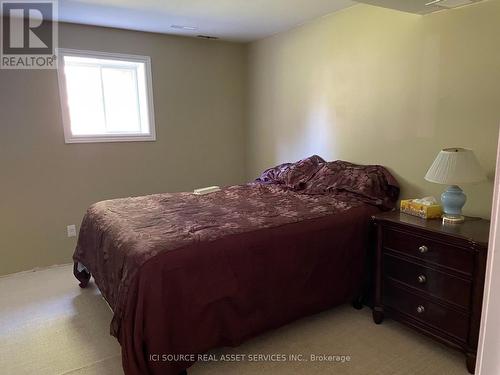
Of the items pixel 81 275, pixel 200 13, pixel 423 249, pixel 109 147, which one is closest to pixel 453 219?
pixel 423 249

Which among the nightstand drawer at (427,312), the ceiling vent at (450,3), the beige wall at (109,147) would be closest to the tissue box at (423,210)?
the nightstand drawer at (427,312)

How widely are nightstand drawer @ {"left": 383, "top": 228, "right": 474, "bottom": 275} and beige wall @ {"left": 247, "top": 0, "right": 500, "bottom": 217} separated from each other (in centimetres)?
51

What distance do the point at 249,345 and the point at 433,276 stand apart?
1165 mm

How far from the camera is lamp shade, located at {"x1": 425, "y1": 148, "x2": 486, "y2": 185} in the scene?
1994mm

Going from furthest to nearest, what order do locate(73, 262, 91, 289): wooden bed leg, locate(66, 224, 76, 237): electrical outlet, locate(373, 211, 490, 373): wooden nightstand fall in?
locate(66, 224, 76, 237): electrical outlet < locate(73, 262, 91, 289): wooden bed leg < locate(373, 211, 490, 373): wooden nightstand

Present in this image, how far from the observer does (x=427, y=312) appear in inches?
81.1

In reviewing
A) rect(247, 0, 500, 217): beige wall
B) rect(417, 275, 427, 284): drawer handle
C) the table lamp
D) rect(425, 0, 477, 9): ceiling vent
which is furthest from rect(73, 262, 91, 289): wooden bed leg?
rect(425, 0, 477, 9): ceiling vent

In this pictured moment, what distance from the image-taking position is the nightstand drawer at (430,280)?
1.88 m

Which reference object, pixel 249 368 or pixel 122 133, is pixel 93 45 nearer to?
pixel 122 133

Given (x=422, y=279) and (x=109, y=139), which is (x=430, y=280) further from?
(x=109, y=139)

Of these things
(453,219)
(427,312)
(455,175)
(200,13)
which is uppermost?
(200,13)

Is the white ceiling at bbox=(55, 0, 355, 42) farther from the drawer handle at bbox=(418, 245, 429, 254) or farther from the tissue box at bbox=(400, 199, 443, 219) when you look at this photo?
the drawer handle at bbox=(418, 245, 429, 254)

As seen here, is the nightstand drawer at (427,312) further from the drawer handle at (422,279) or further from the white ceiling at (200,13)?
the white ceiling at (200,13)

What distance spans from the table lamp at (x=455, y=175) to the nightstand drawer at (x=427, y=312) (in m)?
0.52
